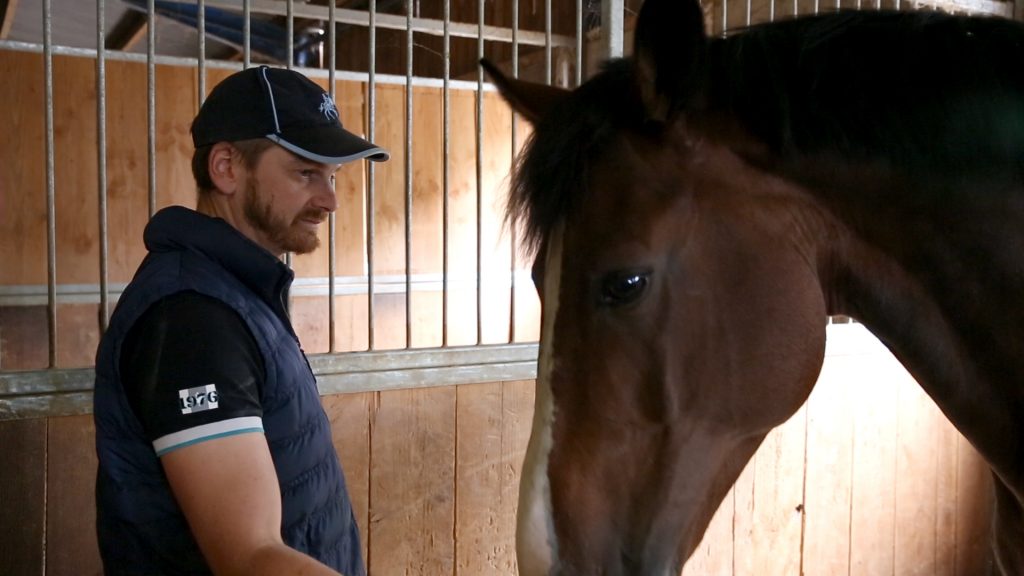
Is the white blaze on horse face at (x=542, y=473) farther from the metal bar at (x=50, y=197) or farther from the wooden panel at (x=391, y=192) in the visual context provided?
the wooden panel at (x=391, y=192)

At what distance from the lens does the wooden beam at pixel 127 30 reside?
14.5 ft

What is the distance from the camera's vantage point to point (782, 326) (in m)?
0.91

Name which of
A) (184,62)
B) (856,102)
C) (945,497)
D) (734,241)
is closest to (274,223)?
(734,241)

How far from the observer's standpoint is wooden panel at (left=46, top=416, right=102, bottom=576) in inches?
58.1

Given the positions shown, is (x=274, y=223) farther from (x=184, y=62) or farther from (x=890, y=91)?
(x=184, y=62)

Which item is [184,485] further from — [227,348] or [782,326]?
[782,326]

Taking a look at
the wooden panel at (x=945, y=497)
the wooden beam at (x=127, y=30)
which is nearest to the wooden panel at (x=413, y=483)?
the wooden panel at (x=945, y=497)

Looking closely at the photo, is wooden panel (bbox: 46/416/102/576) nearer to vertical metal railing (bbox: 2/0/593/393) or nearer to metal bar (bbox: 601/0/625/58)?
vertical metal railing (bbox: 2/0/593/393)

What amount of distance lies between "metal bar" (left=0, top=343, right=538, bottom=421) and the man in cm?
58

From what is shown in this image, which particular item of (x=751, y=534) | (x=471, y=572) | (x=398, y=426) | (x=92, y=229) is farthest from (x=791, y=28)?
(x=92, y=229)

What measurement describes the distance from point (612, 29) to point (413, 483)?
3.90 ft

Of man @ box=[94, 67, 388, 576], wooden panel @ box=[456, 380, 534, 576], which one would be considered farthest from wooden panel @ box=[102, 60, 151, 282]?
man @ box=[94, 67, 388, 576]

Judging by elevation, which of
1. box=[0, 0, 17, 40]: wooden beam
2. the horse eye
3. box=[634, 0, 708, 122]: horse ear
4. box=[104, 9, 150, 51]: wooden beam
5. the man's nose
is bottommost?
the horse eye

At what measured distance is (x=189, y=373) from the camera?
0.86 meters
